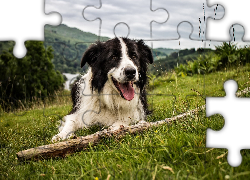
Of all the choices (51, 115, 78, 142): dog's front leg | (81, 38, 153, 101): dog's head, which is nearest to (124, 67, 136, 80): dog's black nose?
(81, 38, 153, 101): dog's head

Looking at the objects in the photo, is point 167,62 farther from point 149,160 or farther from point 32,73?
point 32,73

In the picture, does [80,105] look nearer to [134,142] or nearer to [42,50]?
[134,142]

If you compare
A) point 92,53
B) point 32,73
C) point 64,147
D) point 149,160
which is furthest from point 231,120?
point 32,73

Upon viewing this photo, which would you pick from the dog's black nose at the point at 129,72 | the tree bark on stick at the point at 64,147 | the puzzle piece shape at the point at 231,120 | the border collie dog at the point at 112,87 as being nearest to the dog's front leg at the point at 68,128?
the border collie dog at the point at 112,87

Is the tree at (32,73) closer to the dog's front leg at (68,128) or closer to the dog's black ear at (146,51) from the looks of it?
the dog's front leg at (68,128)

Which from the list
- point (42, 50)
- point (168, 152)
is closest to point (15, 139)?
point (168, 152)

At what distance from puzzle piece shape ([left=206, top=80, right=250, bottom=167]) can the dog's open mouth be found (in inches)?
73.6

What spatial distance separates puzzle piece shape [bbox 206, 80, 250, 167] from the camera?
270 cm

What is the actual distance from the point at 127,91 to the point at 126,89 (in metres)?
0.04

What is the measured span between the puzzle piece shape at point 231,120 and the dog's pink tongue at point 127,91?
1.88 m

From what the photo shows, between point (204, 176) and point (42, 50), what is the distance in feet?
66.7

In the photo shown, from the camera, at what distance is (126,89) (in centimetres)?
449

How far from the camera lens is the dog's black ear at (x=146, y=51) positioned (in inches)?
195

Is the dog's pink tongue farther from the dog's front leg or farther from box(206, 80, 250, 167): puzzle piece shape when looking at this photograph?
box(206, 80, 250, 167): puzzle piece shape
